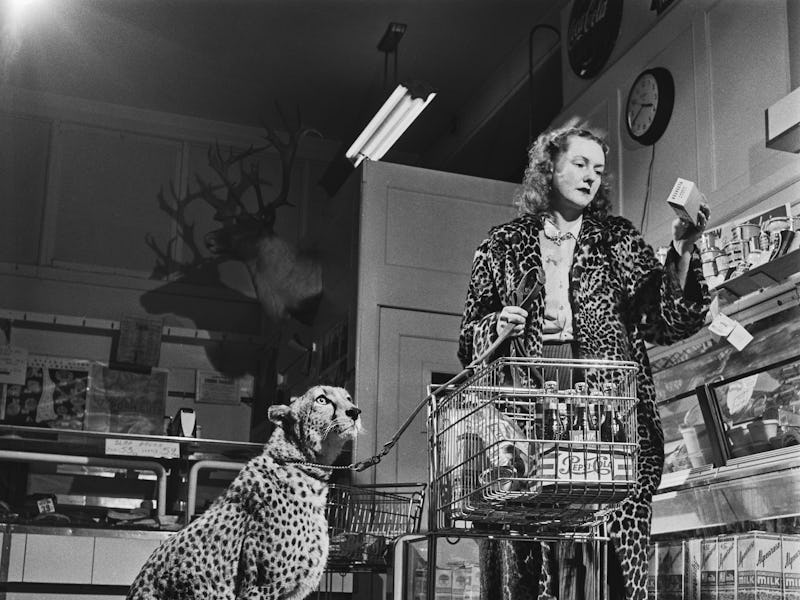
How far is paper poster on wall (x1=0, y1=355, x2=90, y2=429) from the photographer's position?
264 inches

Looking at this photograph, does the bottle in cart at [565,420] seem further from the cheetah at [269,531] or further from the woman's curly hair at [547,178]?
the cheetah at [269,531]

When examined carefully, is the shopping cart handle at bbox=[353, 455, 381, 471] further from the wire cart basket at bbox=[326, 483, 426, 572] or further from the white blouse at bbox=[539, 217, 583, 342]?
the white blouse at bbox=[539, 217, 583, 342]

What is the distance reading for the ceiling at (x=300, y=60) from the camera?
20.7ft

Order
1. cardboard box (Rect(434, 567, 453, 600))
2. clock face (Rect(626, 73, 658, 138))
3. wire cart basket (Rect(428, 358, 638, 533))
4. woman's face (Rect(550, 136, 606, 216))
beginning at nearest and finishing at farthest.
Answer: wire cart basket (Rect(428, 358, 638, 533)) → woman's face (Rect(550, 136, 606, 216)) → cardboard box (Rect(434, 567, 453, 600)) → clock face (Rect(626, 73, 658, 138))

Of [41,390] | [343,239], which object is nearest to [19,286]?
[41,390]

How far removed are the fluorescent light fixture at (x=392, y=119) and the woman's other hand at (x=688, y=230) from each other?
351 centimetres

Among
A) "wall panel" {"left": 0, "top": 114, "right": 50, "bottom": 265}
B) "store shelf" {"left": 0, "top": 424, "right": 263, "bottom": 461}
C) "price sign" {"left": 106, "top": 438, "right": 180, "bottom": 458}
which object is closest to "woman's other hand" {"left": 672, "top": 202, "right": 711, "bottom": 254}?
"store shelf" {"left": 0, "top": 424, "right": 263, "bottom": 461}

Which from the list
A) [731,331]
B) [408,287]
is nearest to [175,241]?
[408,287]

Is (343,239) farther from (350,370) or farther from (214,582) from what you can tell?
(214,582)

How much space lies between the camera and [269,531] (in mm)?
3117

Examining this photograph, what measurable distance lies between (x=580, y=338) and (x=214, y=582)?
1339 millimetres

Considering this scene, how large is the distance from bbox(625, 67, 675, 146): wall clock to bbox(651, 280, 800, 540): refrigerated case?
1196mm

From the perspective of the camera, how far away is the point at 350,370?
534 centimetres

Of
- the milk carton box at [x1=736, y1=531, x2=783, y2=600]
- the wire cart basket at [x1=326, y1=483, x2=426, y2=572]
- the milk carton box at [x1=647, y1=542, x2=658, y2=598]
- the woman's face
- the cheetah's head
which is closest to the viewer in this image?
the woman's face
